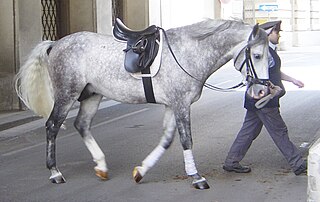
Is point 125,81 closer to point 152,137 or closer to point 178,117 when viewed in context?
point 178,117

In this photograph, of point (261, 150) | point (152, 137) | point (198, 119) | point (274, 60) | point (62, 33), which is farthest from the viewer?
point (62, 33)

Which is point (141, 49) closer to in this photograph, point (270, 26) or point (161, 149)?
point (161, 149)

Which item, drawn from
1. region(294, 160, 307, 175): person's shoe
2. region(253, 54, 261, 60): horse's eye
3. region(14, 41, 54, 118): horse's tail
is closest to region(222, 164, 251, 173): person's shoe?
region(294, 160, 307, 175): person's shoe

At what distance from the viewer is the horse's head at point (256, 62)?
291 inches

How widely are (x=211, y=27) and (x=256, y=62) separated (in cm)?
67

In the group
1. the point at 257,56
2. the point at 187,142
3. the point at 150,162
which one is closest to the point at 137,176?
the point at 150,162

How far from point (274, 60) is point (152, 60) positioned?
5.14 ft

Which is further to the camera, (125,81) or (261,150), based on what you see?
(261,150)

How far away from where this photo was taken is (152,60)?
7672 millimetres

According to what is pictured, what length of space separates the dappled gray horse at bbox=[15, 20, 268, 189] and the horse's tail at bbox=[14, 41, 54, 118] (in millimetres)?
13

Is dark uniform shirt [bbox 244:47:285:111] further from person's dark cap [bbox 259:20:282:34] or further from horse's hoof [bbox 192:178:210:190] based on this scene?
horse's hoof [bbox 192:178:210:190]

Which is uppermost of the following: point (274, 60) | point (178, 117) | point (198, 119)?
point (274, 60)

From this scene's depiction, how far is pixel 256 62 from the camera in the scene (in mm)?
7422

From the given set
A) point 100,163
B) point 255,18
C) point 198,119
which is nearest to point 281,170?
point 100,163
